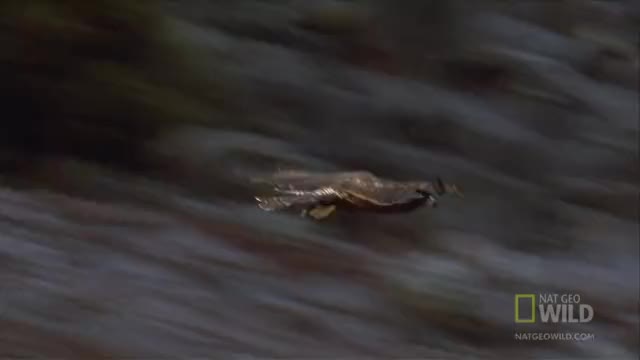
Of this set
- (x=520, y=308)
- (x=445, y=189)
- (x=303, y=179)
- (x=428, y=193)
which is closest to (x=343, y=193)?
(x=303, y=179)

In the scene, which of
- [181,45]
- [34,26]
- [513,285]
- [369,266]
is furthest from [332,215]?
[34,26]

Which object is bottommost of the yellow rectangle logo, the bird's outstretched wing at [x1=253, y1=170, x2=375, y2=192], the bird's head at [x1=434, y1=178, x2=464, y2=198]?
the yellow rectangle logo

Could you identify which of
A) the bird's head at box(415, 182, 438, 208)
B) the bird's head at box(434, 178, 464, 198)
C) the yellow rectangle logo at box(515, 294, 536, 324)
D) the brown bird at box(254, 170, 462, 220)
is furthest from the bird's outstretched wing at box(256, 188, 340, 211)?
the yellow rectangle logo at box(515, 294, 536, 324)

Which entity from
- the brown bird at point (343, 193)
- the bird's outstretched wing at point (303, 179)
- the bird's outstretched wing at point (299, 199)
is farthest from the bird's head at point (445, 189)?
the bird's outstretched wing at point (299, 199)

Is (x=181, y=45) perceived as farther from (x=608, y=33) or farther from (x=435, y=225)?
(x=608, y=33)

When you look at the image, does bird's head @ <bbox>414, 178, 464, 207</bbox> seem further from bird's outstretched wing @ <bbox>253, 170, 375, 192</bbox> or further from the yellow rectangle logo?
the yellow rectangle logo
